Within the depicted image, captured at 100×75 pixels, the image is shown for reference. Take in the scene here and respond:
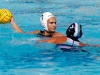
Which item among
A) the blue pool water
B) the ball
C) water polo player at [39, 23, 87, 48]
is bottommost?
the blue pool water

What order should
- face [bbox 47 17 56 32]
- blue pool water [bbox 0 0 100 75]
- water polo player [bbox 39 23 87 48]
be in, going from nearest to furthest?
blue pool water [bbox 0 0 100 75] < water polo player [bbox 39 23 87 48] < face [bbox 47 17 56 32]

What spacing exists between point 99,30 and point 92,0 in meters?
5.97

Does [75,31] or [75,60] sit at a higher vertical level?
[75,31]

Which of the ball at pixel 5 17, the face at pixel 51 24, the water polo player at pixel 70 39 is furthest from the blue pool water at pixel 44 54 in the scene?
the ball at pixel 5 17

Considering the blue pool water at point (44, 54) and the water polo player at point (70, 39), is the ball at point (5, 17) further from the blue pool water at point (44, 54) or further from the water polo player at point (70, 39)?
the water polo player at point (70, 39)

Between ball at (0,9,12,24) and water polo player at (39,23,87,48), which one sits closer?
water polo player at (39,23,87,48)

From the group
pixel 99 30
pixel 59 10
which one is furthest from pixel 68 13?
pixel 99 30

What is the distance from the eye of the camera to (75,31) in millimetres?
7488

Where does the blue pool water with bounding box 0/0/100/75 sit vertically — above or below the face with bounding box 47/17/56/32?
below

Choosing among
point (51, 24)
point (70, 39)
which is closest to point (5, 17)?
point (51, 24)

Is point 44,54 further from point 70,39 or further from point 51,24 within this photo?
point 51,24

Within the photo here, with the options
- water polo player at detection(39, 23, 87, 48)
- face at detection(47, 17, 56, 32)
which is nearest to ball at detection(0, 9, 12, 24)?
face at detection(47, 17, 56, 32)

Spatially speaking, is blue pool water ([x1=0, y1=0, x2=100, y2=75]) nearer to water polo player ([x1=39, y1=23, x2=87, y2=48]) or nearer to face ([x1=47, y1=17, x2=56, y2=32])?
water polo player ([x1=39, y1=23, x2=87, y2=48])

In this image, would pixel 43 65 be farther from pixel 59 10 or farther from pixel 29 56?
pixel 59 10
